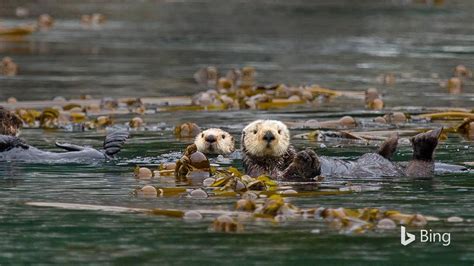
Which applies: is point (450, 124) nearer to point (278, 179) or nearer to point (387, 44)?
point (278, 179)

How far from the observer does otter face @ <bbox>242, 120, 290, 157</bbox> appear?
29.9 feet

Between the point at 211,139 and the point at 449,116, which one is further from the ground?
the point at 449,116

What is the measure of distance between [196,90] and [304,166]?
7.37 m

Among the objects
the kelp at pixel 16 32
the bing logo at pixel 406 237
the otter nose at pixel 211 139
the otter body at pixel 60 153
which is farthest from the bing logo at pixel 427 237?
the kelp at pixel 16 32

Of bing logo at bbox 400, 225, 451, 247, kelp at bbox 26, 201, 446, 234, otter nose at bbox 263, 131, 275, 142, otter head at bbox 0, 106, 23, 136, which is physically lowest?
bing logo at bbox 400, 225, 451, 247

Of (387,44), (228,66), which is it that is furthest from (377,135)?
(387,44)

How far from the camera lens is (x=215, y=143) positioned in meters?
10.7

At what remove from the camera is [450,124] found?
490 inches

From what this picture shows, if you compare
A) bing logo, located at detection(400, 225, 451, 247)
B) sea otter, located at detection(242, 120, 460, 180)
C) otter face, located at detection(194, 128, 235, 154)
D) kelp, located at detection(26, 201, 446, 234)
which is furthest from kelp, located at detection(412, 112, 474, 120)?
bing logo, located at detection(400, 225, 451, 247)

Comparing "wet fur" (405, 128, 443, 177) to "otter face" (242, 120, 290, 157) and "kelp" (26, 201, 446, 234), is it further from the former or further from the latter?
"kelp" (26, 201, 446, 234)

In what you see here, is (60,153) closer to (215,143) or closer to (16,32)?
(215,143)

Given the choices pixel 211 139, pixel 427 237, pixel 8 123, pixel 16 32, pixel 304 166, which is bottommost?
pixel 427 237

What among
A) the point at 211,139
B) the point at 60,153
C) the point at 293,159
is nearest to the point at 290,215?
the point at 293,159

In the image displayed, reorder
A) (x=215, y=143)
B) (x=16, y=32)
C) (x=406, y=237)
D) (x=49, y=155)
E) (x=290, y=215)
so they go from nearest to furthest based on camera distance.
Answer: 1. (x=406, y=237)
2. (x=290, y=215)
3. (x=49, y=155)
4. (x=215, y=143)
5. (x=16, y=32)
